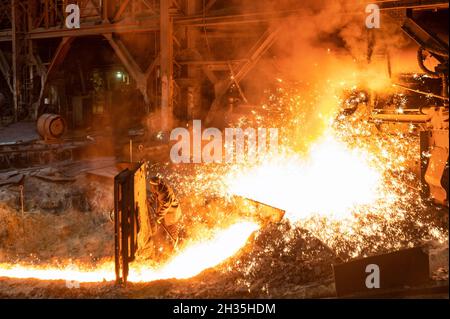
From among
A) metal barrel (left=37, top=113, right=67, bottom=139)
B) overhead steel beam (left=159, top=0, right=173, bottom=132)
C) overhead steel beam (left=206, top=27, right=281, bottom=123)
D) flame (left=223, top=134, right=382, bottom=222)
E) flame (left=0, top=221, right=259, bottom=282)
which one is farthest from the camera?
metal barrel (left=37, top=113, right=67, bottom=139)

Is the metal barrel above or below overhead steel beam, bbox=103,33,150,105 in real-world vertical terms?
below

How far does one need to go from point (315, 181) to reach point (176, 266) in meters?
2.97

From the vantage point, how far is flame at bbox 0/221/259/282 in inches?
216

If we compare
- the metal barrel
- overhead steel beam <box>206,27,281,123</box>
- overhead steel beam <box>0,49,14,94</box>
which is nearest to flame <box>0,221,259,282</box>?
overhead steel beam <box>206,27,281,123</box>

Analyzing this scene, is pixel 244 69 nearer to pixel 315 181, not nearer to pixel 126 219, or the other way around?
pixel 315 181

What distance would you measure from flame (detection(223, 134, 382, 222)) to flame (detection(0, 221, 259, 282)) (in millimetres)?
881

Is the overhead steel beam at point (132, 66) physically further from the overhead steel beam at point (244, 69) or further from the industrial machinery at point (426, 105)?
the industrial machinery at point (426, 105)

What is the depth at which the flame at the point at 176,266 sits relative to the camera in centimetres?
549

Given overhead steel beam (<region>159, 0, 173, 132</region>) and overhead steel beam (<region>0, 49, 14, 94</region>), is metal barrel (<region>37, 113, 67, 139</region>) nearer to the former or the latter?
overhead steel beam (<region>159, 0, 173, 132</region>)

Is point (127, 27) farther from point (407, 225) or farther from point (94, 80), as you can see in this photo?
point (407, 225)

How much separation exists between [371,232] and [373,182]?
5.23 ft

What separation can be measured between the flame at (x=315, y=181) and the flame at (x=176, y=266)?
0.88 m
